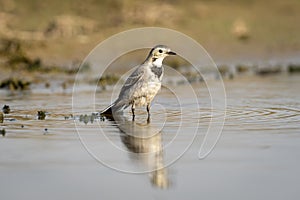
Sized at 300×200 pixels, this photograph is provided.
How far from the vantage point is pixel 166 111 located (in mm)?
10164

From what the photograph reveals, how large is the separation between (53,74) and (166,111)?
7625mm

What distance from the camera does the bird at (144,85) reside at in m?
9.77

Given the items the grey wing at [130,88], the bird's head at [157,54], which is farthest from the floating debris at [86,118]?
the bird's head at [157,54]

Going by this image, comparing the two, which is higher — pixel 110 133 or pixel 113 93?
pixel 113 93

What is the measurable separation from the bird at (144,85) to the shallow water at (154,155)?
22 centimetres

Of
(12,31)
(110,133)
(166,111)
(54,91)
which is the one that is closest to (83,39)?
(12,31)

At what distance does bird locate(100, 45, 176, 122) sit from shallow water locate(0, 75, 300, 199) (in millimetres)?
222

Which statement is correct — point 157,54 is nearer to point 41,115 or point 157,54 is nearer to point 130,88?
point 130,88

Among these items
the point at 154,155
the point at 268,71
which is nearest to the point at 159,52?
the point at 154,155

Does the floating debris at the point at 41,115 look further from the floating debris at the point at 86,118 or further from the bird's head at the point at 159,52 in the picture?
the bird's head at the point at 159,52

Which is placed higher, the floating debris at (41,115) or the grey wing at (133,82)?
the grey wing at (133,82)

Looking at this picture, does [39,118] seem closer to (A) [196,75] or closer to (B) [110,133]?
(B) [110,133]

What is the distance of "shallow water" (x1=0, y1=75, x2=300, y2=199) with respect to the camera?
5.36 meters

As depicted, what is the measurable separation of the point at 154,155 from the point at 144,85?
3101mm
